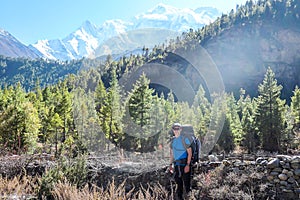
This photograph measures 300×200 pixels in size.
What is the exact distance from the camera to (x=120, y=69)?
114 m

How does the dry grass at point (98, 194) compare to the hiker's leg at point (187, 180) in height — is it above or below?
above

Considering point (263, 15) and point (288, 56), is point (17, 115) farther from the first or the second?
point (263, 15)

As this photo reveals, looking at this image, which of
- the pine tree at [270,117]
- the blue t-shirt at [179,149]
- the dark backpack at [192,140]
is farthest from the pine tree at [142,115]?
the blue t-shirt at [179,149]

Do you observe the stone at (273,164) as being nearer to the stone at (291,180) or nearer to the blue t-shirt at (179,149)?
the stone at (291,180)

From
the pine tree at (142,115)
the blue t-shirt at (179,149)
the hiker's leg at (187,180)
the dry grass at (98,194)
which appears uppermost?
the pine tree at (142,115)

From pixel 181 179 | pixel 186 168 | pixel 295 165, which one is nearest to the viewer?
pixel 186 168

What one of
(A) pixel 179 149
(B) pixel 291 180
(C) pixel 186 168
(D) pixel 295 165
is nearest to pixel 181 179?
(C) pixel 186 168

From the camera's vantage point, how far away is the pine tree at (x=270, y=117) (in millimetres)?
30414

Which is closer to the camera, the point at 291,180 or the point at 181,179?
the point at 291,180

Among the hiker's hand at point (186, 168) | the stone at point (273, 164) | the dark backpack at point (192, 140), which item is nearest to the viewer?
the hiker's hand at point (186, 168)

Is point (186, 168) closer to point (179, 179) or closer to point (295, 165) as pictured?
point (179, 179)

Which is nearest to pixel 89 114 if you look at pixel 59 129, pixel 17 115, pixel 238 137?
pixel 59 129

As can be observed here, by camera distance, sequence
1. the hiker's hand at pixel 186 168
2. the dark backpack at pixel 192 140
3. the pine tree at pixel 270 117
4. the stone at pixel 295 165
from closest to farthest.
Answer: the hiker's hand at pixel 186 168 → the stone at pixel 295 165 → the dark backpack at pixel 192 140 → the pine tree at pixel 270 117

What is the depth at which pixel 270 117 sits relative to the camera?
3086 centimetres
